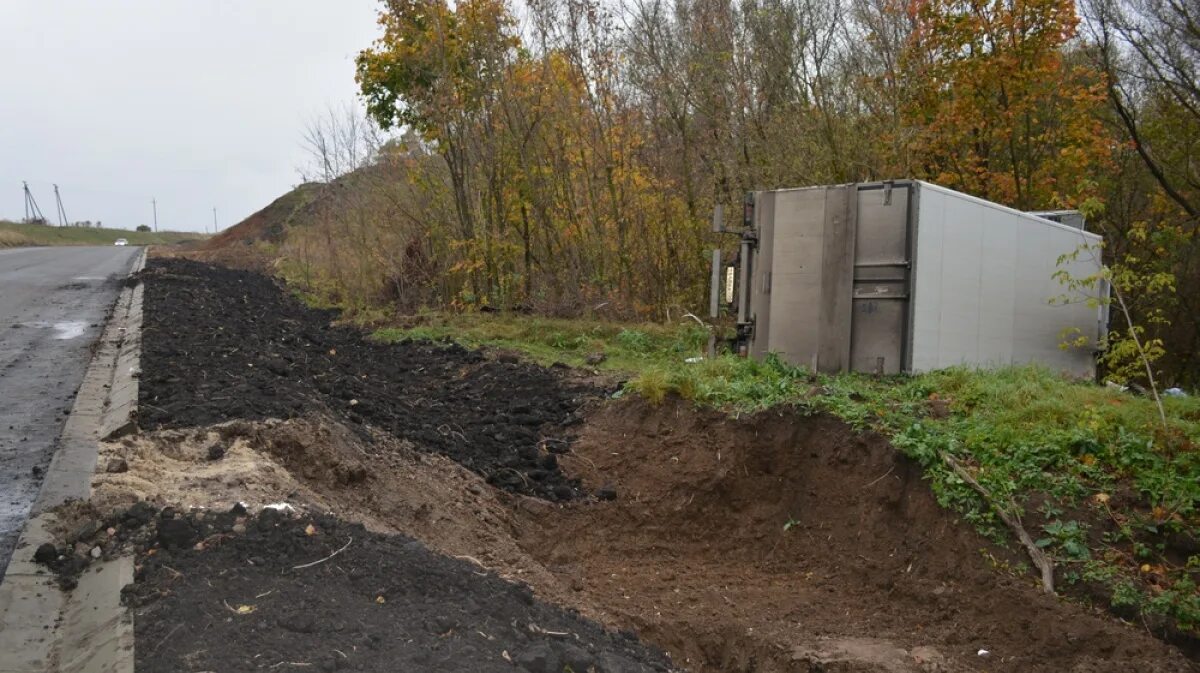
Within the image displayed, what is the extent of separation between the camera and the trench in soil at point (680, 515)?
5164 millimetres

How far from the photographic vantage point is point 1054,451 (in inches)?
247

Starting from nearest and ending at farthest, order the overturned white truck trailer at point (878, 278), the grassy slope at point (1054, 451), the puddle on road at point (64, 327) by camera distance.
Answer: the grassy slope at point (1054, 451), the overturned white truck trailer at point (878, 278), the puddle on road at point (64, 327)

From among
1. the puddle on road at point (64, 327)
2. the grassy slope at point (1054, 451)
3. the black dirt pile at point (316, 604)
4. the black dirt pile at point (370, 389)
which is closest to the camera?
the black dirt pile at point (316, 604)

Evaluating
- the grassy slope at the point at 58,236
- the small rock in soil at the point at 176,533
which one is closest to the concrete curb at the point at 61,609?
the small rock in soil at the point at 176,533

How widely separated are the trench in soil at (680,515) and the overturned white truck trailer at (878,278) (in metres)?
2.01

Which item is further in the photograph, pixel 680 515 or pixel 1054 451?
pixel 680 515

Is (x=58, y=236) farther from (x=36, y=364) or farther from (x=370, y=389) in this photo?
(x=370, y=389)

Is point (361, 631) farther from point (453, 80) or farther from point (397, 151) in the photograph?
point (397, 151)

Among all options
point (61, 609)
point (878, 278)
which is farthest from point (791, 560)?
point (61, 609)

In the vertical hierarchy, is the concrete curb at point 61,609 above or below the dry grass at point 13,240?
below

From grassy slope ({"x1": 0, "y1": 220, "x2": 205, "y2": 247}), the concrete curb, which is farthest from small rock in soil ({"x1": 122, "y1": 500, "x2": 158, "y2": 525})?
grassy slope ({"x1": 0, "y1": 220, "x2": 205, "y2": 247})

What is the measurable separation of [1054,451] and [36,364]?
9.48 metres

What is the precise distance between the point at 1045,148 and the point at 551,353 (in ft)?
30.5

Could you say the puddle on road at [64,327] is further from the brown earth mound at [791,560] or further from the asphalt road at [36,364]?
the brown earth mound at [791,560]
